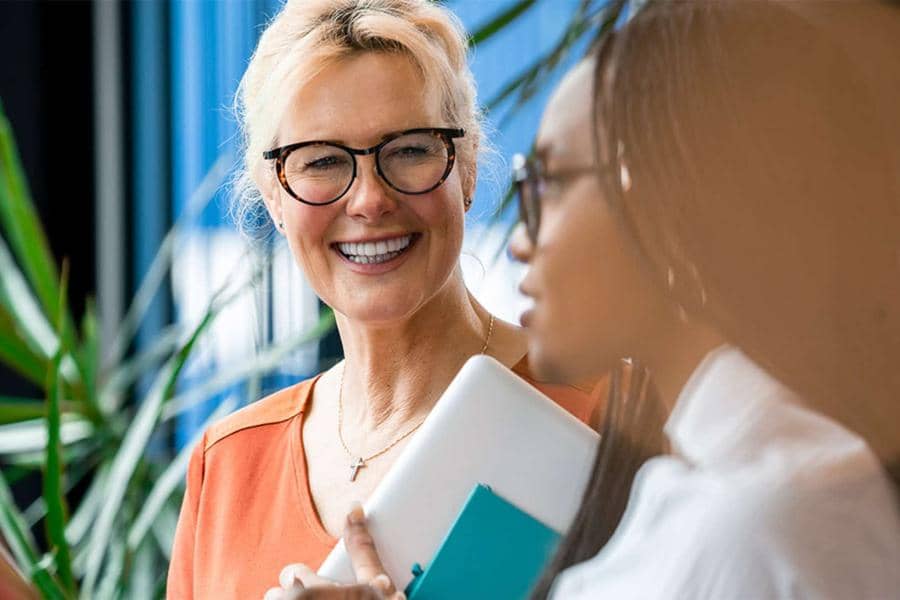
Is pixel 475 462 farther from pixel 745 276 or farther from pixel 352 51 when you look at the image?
pixel 352 51

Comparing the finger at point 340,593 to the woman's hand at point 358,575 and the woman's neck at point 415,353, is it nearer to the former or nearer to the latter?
the woman's hand at point 358,575

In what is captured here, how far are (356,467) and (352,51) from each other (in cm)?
37

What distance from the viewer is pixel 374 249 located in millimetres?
997

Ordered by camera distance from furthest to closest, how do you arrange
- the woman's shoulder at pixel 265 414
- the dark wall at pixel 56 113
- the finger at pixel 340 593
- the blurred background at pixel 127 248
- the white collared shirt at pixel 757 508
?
the dark wall at pixel 56 113
the blurred background at pixel 127 248
the woman's shoulder at pixel 265 414
the finger at pixel 340 593
the white collared shirt at pixel 757 508

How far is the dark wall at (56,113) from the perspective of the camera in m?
3.11

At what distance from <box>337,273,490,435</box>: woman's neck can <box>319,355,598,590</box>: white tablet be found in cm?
34

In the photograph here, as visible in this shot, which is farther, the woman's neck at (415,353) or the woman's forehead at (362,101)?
the woman's neck at (415,353)

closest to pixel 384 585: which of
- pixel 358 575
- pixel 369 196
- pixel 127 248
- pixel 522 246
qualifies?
pixel 358 575

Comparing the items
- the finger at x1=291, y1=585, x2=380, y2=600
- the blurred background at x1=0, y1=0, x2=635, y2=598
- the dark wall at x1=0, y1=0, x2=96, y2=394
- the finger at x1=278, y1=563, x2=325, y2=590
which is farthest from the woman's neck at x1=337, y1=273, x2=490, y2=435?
the dark wall at x1=0, y1=0, x2=96, y2=394

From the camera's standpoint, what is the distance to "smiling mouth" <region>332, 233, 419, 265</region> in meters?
0.99

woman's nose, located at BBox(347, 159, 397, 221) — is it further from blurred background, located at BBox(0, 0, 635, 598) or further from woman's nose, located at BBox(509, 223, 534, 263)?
blurred background, located at BBox(0, 0, 635, 598)

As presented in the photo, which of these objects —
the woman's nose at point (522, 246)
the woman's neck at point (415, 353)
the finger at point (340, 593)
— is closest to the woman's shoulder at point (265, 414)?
the woman's neck at point (415, 353)

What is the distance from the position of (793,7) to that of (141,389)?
2.90 meters

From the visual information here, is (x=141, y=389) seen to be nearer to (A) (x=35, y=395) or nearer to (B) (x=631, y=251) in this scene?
(A) (x=35, y=395)
